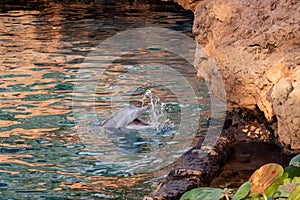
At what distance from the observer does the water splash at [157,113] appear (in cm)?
633

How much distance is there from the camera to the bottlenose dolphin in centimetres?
635

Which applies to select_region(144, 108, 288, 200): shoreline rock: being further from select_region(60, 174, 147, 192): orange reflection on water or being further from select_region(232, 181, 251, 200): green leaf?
select_region(232, 181, 251, 200): green leaf

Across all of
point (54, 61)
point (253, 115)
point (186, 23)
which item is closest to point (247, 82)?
point (253, 115)

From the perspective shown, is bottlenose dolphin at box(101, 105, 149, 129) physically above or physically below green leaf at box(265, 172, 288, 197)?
below

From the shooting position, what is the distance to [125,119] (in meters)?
6.38

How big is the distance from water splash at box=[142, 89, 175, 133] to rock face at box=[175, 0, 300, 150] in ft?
2.25

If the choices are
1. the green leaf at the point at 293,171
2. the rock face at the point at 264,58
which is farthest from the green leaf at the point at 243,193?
the rock face at the point at 264,58

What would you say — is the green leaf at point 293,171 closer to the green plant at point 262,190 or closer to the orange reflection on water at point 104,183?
the green plant at point 262,190

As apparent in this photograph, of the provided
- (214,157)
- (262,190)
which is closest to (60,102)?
(214,157)

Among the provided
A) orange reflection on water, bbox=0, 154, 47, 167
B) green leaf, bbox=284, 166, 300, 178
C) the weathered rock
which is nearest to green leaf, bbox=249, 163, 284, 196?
green leaf, bbox=284, 166, 300, 178

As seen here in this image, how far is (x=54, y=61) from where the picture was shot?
9.61 meters

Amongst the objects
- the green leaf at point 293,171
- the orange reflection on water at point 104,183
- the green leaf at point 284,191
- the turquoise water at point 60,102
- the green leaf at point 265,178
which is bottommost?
the turquoise water at point 60,102

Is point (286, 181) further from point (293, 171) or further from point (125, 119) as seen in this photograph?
point (125, 119)

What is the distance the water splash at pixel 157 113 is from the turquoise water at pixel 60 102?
0.09 meters
